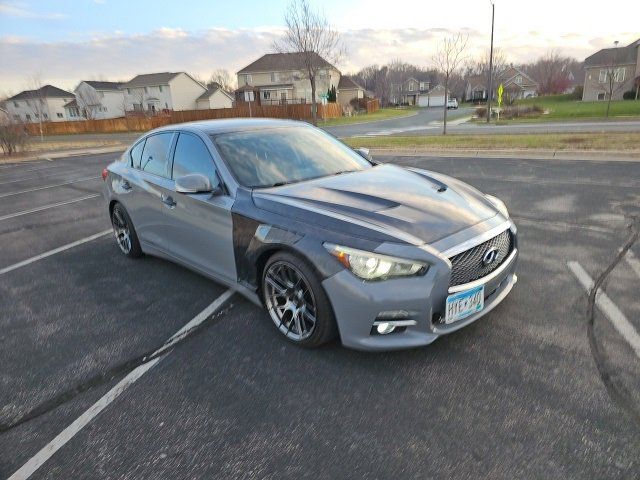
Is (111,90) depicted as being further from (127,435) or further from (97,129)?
(127,435)

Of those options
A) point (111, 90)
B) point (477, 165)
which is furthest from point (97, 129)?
point (477, 165)

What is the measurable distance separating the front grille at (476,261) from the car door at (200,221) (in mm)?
1733

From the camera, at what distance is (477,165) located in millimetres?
10625

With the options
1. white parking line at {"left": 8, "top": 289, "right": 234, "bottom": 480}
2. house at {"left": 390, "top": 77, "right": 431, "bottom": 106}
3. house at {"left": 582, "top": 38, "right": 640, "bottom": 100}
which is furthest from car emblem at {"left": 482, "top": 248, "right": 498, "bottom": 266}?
house at {"left": 390, "top": 77, "right": 431, "bottom": 106}

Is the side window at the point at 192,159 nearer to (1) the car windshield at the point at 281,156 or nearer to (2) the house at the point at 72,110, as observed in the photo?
(1) the car windshield at the point at 281,156

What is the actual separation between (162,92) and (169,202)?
6943 centimetres

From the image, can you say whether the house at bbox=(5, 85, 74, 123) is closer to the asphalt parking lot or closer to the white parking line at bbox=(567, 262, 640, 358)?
the asphalt parking lot

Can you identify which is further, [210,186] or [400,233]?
[210,186]

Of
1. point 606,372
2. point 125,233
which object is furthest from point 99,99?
point 606,372

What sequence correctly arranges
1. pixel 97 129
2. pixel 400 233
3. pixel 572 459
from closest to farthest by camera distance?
pixel 572 459 < pixel 400 233 < pixel 97 129

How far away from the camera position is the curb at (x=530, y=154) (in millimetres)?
10047

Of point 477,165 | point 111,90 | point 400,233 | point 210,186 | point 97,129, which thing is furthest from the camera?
point 111,90

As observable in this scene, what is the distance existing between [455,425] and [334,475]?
0.72 meters

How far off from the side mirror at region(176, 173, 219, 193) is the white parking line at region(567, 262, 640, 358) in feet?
10.6
